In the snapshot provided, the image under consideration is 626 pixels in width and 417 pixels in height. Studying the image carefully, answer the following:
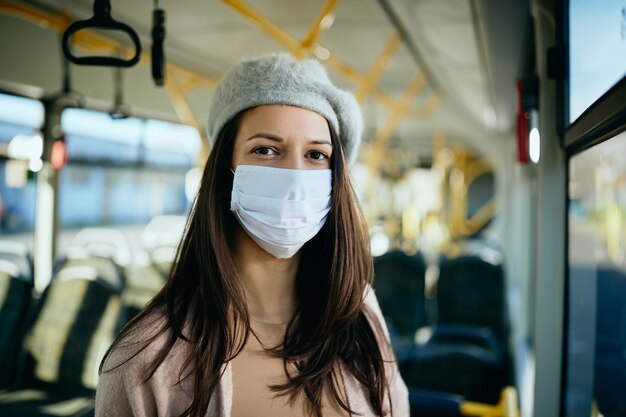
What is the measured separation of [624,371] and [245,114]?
1.76m

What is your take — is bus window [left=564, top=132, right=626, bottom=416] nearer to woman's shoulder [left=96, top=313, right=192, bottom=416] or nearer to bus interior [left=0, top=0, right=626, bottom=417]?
bus interior [left=0, top=0, right=626, bottom=417]

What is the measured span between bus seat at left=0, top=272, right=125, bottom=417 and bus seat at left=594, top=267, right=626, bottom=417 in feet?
7.43

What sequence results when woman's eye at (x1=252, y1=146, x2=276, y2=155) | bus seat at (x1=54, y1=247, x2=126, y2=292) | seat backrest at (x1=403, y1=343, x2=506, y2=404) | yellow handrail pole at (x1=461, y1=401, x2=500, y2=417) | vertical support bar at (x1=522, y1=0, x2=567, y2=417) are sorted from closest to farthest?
woman's eye at (x1=252, y1=146, x2=276, y2=155)
vertical support bar at (x1=522, y1=0, x2=567, y2=417)
yellow handrail pole at (x1=461, y1=401, x2=500, y2=417)
seat backrest at (x1=403, y1=343, x2=506, y2=404)
bus seat at (x1=54, y1=247, x2=126, y2=292)

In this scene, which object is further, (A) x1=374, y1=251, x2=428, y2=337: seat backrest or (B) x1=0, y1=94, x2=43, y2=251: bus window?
(A) x1=374, y1=251, x2=428, y2=337: seat backrest

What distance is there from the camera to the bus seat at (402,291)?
4191mm

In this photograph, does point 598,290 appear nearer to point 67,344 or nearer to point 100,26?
point 100,26

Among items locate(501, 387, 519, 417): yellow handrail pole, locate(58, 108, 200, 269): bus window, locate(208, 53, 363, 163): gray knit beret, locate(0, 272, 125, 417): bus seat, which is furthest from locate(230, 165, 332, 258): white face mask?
locate(58, 108, 200, 269): bus window

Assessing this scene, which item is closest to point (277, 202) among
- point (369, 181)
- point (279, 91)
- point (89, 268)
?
point (279, 91)

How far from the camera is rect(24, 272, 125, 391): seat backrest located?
9.51ft

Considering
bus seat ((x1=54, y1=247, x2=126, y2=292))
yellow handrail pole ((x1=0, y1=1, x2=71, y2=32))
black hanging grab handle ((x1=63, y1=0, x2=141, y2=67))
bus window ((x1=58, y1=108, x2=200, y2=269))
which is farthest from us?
bus window ((x1=58, y1=108, x2=200, y2=269))

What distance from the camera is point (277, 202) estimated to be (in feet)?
3.75

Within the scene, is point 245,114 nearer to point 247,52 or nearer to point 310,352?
point 310,352

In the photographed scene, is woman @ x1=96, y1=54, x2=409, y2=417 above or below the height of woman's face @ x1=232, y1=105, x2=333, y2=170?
below

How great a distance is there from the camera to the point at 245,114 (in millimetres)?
1116
